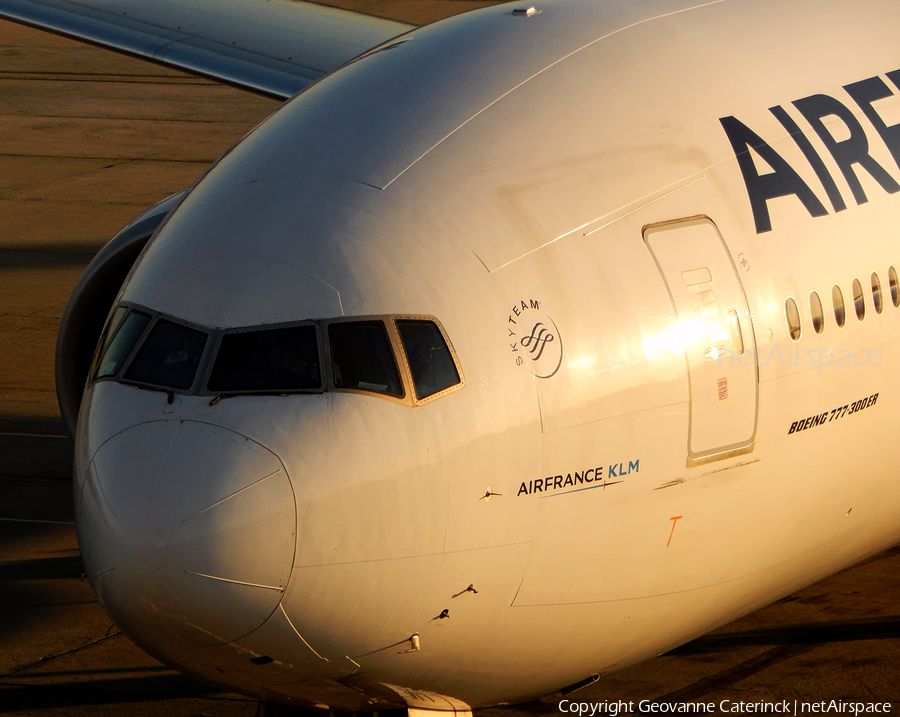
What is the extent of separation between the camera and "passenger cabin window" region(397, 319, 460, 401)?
22.5ft

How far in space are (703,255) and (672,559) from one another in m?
1.90

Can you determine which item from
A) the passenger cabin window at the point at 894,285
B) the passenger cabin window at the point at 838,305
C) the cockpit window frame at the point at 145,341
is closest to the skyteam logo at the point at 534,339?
the cockpit window frame at the point at 145,341

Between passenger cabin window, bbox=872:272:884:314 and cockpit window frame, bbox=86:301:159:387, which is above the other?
passenger cabin window, bbox=872:272:884:314

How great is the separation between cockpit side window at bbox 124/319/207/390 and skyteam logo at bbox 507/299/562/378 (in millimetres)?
1739

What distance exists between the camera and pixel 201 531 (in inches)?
254

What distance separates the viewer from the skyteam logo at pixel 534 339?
705 centimetres

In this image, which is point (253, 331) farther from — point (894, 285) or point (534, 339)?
point (894, 285)

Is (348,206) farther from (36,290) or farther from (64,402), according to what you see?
(36,290)

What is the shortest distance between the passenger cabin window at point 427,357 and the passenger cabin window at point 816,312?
2687mm

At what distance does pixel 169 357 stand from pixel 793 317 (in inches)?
155

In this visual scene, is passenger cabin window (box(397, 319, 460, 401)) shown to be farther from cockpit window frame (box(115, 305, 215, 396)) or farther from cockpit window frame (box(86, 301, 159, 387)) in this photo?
cockpit window frame (box(86, 301, 159, 387))
